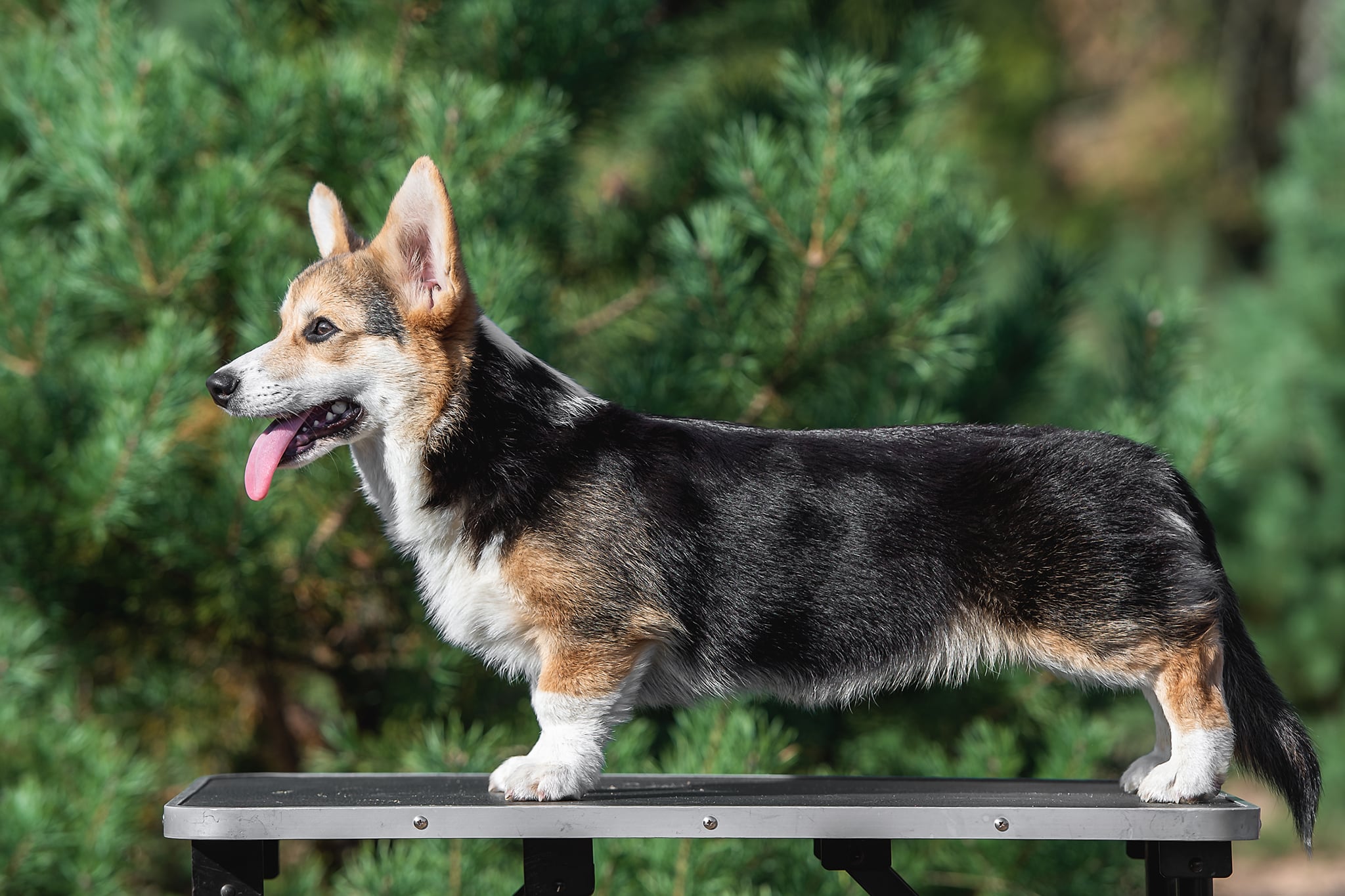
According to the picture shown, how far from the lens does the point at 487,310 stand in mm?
3389

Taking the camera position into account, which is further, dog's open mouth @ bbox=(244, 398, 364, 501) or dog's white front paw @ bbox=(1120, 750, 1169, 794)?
dog's white front paw @ bbox=(1120, 750, 1169, 794)

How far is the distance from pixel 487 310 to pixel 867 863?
5.50 feet

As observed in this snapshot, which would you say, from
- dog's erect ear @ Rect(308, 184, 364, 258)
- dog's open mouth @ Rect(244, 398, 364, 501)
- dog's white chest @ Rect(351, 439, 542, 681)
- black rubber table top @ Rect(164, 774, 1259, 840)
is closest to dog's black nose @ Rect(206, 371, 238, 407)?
dog's open mouth @ Rect(244, 398, 364, 501)

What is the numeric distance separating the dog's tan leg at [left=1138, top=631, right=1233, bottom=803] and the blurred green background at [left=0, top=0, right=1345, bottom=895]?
1266mm

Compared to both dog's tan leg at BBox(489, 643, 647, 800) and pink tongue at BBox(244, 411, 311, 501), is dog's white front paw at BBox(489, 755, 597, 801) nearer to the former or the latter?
dog's tan leg at BBox(489, 643, 647, 800)

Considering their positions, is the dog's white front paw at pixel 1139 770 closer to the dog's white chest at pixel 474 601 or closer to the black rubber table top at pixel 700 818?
the black rubber table top at pixel 700 818

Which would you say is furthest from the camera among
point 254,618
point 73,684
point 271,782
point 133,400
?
point 73,684

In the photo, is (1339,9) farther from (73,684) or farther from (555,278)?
(73,684)

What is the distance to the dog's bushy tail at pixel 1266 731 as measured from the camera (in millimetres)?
2584

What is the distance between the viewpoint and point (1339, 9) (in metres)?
7.20

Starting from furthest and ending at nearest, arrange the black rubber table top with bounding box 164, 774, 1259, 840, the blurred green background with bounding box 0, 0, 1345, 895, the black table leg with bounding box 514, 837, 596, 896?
1. the blurred green background with bounding box 0, 0, 1345, 895
2. the black table leg with bounding box 514, 837, 596, 896
3. the black rubber table top with bounding box 164, 774, 1259, 840

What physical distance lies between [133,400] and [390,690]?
1201 millimetres

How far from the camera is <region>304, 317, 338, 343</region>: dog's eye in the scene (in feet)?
8.34

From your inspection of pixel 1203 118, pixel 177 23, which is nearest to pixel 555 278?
pixel 177 23
